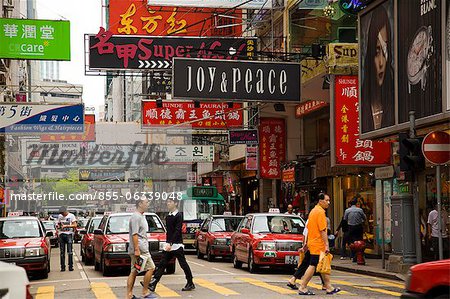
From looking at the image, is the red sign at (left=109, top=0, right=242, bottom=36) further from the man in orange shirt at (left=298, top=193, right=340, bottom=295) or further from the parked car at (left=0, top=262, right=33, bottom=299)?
the parked car at (left=0, top=262, right=33, bottom=299)

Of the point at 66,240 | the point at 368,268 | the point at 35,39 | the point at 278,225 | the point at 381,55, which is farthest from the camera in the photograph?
the point at 35,39

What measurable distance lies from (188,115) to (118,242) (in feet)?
64.1

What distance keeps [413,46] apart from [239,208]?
35465 mm

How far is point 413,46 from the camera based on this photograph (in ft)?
65.6

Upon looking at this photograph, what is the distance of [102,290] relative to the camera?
55.0 ft

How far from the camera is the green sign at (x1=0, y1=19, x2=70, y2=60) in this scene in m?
31.0

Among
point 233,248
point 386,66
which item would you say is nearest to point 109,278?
point 233,248

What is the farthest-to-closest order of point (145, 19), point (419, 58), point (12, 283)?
point (145, 19) → point (419, 58) → point (12, 283)

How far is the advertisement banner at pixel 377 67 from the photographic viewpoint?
2155cm

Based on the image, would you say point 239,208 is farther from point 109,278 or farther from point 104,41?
point 109,278

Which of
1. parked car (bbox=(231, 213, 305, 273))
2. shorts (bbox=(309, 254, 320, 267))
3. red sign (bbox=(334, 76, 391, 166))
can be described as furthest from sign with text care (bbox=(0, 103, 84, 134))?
shorts (bbox=(309, 254, 320, 267))

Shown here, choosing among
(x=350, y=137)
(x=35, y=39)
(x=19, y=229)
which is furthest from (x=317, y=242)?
(x=35, y=39)

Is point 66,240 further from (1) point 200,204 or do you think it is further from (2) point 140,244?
(1) point 200,204

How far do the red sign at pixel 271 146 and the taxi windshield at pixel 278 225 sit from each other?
1792 centimetres
